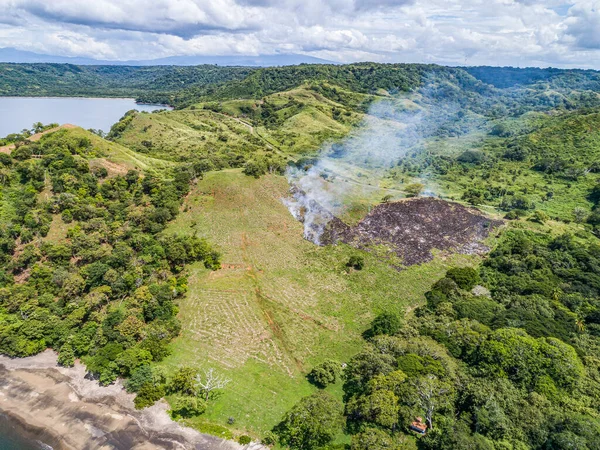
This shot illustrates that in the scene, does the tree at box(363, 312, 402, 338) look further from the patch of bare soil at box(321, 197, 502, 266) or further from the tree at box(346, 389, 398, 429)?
the patch of bare soil at box(321, 197, 502, 266)

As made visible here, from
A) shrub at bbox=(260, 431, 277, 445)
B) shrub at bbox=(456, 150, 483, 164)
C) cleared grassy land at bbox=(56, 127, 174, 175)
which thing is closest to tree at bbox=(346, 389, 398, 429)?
shrub at bbox=(260, 431, 277, 445)

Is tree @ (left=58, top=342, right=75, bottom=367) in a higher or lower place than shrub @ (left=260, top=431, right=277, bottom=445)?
higher

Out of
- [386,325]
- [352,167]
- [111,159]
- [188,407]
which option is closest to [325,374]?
[386,325]

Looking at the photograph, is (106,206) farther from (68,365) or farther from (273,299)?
(273,299)

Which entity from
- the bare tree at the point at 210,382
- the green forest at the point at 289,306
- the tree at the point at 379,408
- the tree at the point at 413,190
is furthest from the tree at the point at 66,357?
the tree at the point at 413,190

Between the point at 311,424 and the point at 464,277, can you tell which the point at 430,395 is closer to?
the point at 311,424

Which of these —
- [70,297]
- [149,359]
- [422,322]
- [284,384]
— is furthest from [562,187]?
[70,297]
